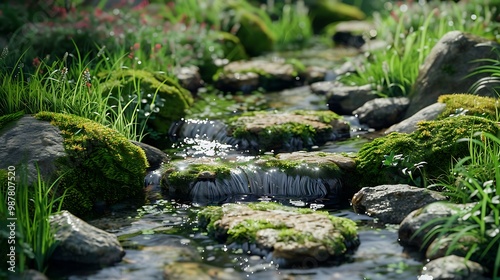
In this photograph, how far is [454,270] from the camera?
21.6 ft

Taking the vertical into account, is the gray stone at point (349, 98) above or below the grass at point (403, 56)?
below

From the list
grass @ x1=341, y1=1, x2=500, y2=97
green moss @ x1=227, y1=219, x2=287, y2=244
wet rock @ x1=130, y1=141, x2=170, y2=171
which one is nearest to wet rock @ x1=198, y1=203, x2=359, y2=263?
green moss @ x1=227, y1=219, x2=287, y2=244

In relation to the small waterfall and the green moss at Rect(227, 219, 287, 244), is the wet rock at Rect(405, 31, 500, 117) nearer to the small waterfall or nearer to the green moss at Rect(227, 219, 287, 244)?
the small waterfall

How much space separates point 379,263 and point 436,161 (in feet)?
7.98

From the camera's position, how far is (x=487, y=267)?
6875 millimetres

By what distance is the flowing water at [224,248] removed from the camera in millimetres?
6926

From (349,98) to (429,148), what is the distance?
450 cm

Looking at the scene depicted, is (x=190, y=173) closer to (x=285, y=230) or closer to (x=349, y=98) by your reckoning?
(x=285, y=230)

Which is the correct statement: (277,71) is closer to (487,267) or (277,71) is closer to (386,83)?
(386,83)

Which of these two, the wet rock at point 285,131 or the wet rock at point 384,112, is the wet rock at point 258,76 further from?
the wet rock at point 384,112

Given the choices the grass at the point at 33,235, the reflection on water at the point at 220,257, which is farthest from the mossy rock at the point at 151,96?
the grass at the point at 33,235

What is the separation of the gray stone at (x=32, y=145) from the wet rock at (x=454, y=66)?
20.0 feet

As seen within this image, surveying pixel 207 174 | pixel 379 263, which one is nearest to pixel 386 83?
pixel 207 174

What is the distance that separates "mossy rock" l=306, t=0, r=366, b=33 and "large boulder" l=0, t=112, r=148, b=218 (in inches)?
658
